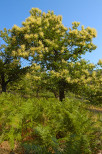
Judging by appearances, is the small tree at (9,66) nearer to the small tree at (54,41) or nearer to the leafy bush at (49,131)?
the small tree at (54,41)

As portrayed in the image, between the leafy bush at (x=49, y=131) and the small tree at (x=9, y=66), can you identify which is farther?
the small tree at (x=9, y=66)

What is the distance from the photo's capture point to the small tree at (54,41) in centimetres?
1593

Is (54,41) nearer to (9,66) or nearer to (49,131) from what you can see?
(9,66)

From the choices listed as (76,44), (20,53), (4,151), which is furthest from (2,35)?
(4,151)

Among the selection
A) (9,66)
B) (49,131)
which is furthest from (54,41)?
(49,131)

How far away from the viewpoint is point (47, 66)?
1677cm

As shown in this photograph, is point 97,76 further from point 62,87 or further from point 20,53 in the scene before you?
point 20,53

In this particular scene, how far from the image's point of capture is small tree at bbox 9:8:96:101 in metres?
15.9

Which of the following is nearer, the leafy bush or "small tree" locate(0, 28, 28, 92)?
the leafy bush

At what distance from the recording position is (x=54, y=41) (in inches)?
650

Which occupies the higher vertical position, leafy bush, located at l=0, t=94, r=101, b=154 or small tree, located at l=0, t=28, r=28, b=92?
small tree, located at l=0, t=28, r=28, b=92

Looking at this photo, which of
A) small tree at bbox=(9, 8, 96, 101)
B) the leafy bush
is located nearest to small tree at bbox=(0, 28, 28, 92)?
small tree at bbox=(9, 8, 96, 101)

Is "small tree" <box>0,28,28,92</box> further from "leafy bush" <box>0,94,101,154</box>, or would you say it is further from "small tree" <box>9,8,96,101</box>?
"leafy bush" <box>0,94,101,154</box>

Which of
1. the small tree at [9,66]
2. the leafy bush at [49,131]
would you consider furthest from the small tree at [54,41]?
the leafy bush at [49,131]
